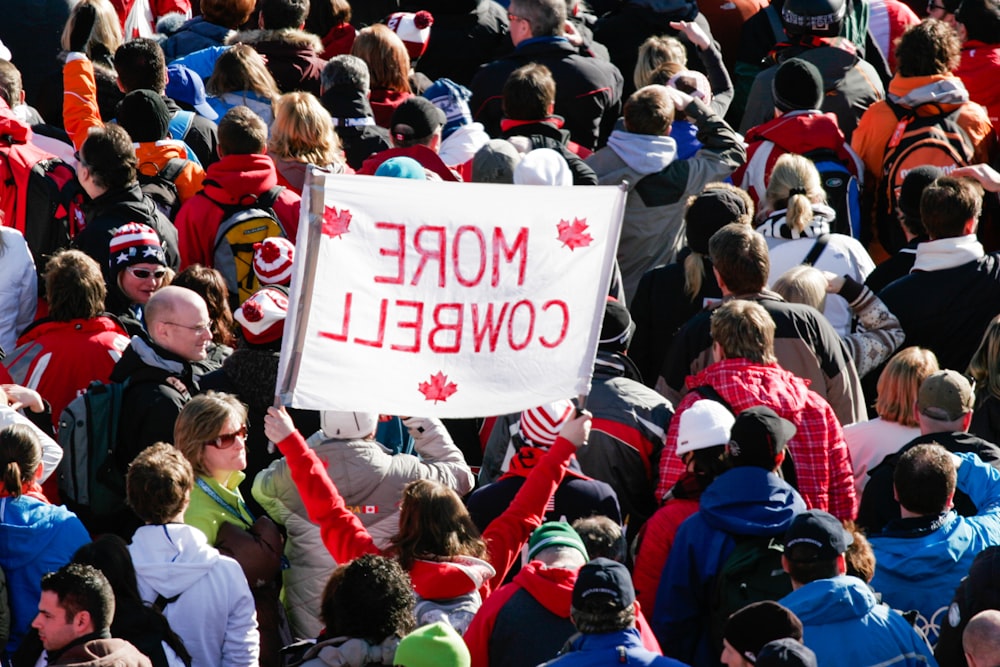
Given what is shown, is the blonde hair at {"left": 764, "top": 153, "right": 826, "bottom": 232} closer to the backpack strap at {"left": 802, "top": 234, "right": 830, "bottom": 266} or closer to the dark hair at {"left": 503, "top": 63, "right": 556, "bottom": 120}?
the backpack strap at {"left": 802, "top": 234, "right": 830, "bottom": 266}

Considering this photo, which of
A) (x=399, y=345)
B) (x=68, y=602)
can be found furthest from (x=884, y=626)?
(x=68, y=602)

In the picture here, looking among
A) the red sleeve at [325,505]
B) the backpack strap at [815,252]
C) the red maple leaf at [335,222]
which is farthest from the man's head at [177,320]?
the backpack strap at [815,252]

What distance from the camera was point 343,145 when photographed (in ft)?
33.0

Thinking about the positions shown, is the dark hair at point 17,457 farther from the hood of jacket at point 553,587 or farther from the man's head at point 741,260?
the man's head at point 741,260

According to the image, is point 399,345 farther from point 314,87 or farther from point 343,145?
point 314,87

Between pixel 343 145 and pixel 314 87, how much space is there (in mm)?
1387

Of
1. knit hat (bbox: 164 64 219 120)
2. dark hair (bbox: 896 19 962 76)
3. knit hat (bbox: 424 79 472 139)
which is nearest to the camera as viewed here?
dark hair (bbox: 896 19 962 76)

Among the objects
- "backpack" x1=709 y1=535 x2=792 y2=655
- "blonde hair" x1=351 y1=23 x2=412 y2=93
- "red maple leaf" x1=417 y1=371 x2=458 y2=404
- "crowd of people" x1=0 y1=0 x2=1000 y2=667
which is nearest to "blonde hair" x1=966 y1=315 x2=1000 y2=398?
"crowd of people" x1=0 y1=0 x2=1000 y2=667

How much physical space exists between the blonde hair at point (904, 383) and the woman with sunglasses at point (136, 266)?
3.19 metres

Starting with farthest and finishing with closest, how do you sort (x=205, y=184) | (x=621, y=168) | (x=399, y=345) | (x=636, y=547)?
(x=621, y=168) → (x=205, y=184) → (x=636, y=547) → (x=399, y=345)

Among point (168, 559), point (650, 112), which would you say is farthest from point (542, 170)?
point (168, 559)

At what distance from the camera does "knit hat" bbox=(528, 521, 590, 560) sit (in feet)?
19.4

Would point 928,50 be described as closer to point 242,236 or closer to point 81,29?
point 242,236

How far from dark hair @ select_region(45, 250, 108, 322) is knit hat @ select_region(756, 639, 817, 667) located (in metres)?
3.71
